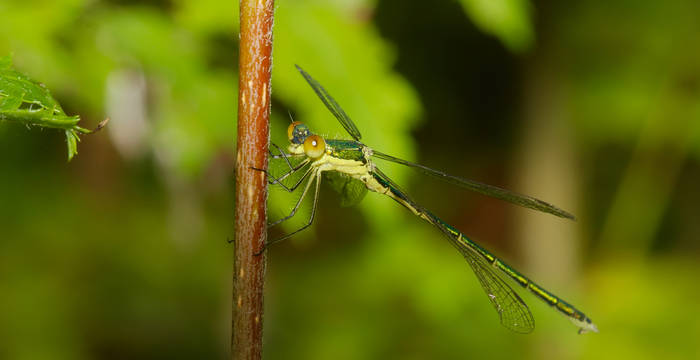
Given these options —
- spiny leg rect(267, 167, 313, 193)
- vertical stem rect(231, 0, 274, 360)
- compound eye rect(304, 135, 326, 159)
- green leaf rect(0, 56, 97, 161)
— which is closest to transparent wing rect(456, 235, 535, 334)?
spiny leg rect(267, 167, 313, 193)

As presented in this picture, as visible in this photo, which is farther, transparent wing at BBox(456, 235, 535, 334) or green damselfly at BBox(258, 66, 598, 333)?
transparent wing at BBox(456, 235, 535, 334)

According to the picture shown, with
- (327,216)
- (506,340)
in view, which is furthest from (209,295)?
(506,340)

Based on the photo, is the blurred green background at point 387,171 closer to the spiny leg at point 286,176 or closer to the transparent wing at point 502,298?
the spiny leg at point 286,176

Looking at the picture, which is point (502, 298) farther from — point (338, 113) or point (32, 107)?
point (32, 107)

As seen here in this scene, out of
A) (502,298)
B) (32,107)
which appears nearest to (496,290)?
(502,298)

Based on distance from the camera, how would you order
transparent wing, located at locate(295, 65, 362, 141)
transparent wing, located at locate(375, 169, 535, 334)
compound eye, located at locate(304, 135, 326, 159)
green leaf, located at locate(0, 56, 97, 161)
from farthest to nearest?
transparent wing, located at locate(375, 169, 535, 334), transparent wing, located at locate(295, 65, 362, 141), compound eye, located at locate(304, 135, 326, 159), green leaf, located at locate(0, 56, 97, 161)

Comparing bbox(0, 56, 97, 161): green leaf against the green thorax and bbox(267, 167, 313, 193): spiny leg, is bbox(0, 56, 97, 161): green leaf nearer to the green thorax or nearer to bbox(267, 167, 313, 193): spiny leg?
bbox(267, 167, 313, 193): spiny leg

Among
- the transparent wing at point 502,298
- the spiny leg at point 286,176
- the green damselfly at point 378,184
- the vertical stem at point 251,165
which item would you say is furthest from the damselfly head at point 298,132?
the transparent wing at point 502,298
